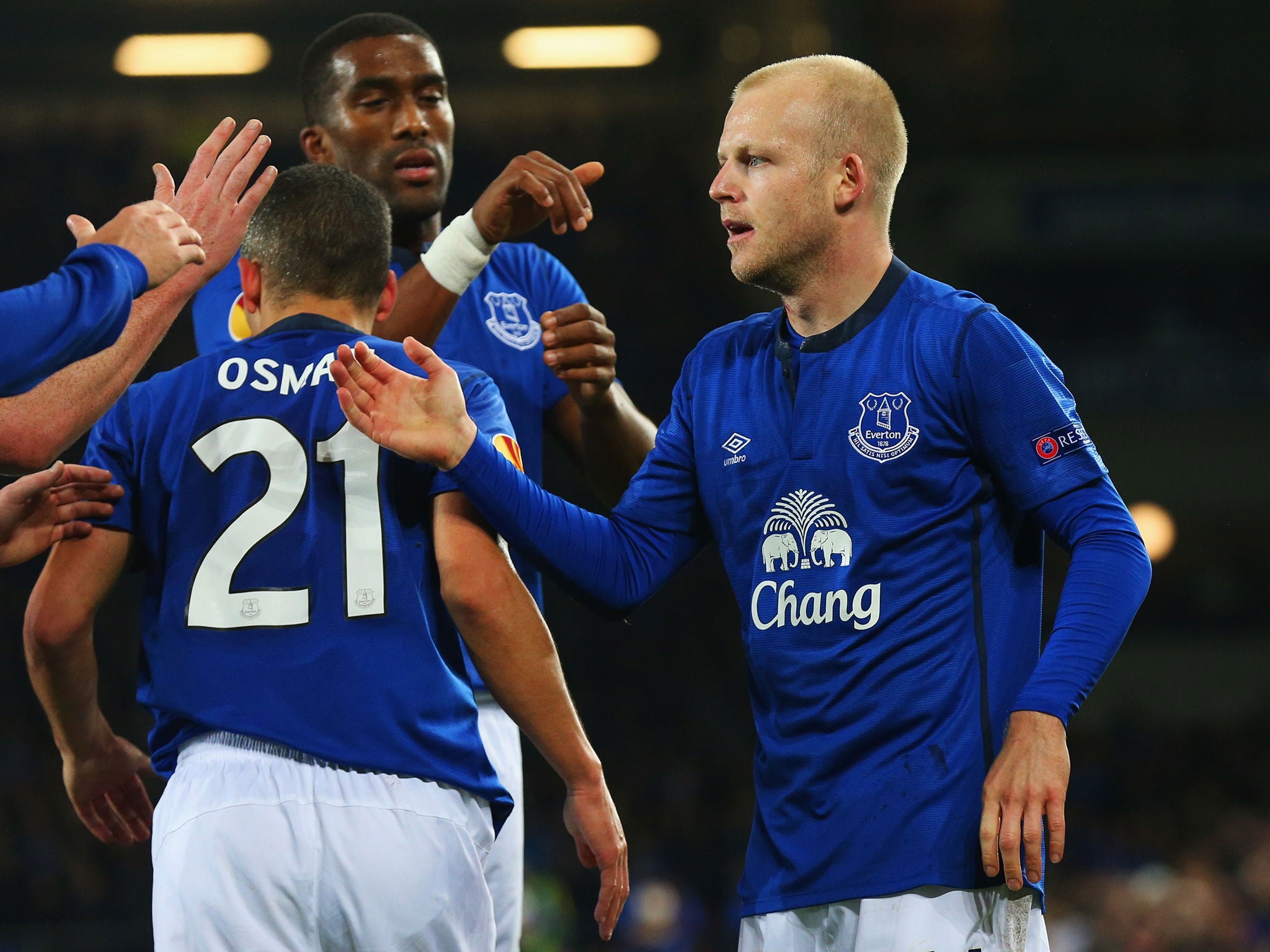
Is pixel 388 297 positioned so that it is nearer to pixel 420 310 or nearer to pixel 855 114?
pixel 420 310

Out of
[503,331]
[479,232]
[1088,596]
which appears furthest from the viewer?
[503,331]

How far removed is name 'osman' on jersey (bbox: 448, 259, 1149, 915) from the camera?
2418 mm

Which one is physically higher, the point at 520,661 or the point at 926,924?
the point at 520,661

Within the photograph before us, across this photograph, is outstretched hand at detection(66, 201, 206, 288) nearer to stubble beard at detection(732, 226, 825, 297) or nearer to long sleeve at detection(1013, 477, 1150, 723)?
stubble beard at detection(732, 226, 825, 297)

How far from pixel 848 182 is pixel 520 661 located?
1.11 metres

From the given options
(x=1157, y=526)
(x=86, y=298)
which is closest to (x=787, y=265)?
(x=86, y=298)

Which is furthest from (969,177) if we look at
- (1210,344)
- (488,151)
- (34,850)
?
(34,850)

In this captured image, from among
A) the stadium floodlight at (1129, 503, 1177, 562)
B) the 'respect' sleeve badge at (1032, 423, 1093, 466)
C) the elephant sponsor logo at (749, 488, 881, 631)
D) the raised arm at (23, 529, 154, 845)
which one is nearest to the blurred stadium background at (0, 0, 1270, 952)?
the stadium floodlight at (1129, 503, 1177, 562)

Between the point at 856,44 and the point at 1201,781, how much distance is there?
7.43 m

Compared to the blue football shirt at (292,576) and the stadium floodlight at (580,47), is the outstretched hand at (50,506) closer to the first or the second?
the blue football shirt at (292,576)

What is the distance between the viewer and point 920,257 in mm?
13719

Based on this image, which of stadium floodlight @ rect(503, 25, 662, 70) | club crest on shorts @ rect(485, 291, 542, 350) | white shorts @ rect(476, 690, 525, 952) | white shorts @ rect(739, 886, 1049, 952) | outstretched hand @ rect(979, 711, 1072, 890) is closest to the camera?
outstretched hand @ rect(979, 711, 1072, 890)

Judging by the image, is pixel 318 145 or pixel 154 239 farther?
pixel 318 145

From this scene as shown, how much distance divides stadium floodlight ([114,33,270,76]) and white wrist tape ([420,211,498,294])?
10.7 m
